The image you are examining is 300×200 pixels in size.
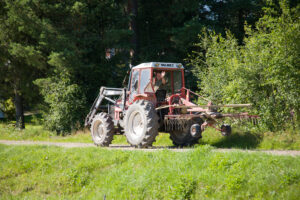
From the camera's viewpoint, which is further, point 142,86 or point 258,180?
point 142,86

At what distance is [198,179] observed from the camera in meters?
6.83

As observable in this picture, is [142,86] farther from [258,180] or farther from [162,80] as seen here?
[258,180]

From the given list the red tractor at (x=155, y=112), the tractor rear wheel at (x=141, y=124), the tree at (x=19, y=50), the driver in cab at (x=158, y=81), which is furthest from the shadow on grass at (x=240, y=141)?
the tree at (x=19, y=50)

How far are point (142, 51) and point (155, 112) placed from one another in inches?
516

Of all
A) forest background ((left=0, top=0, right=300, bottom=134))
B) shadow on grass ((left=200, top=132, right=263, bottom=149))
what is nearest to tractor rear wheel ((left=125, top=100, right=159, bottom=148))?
shadow on grass ((left=200, top=132, right=263, bottom=149))

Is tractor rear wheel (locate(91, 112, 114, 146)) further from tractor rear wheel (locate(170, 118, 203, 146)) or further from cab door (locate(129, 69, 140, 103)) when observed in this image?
tractor rear wheel (locate(170, 118, 203, 146))

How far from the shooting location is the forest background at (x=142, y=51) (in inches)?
457

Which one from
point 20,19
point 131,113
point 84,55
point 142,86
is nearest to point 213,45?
point 142,86

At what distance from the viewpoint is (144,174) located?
7.64 metres

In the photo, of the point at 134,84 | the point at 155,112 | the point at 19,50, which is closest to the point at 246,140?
the point at 155,112

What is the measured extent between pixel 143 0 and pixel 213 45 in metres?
12.4

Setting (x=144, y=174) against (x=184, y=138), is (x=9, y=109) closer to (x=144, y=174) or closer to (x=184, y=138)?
(x=184, y=138)

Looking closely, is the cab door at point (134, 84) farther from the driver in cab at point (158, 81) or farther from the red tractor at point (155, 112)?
the driver in cab at point (158, 81)

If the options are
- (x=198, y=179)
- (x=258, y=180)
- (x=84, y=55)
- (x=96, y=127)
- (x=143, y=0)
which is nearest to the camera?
(x=258, y=180)
